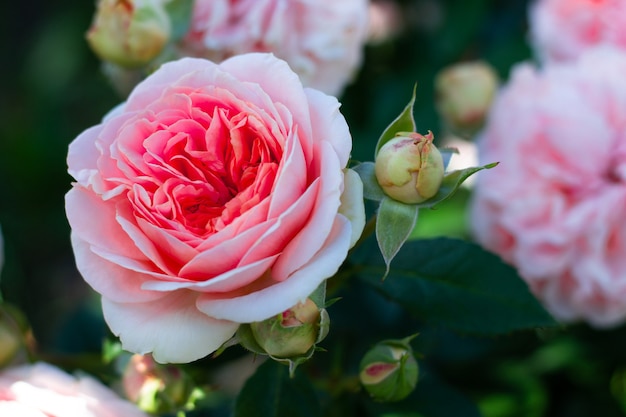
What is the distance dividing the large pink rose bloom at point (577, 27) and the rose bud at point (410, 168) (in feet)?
1.38

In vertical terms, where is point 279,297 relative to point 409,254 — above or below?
above

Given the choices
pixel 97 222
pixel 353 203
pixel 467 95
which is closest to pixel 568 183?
pixel 467 95

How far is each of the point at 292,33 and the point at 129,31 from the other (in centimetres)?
17

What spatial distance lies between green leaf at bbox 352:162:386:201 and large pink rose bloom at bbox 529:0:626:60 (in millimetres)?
423

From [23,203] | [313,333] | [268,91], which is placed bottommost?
[23,203]

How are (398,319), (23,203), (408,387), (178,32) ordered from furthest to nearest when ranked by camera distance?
(23,203) < (398,319) < (178,32) < (408,387)

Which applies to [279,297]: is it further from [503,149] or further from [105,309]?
[503,149]

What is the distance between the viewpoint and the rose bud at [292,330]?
408mm

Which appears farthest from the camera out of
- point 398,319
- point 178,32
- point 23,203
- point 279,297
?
point 23,203

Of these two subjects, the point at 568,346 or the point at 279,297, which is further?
the point at 568,346

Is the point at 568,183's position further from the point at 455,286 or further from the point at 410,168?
the point at 410,168

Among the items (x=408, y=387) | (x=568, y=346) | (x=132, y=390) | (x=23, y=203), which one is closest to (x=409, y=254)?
(x=408, y=387)

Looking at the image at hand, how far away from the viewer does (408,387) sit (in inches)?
19.5

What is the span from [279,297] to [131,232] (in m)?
0.09
